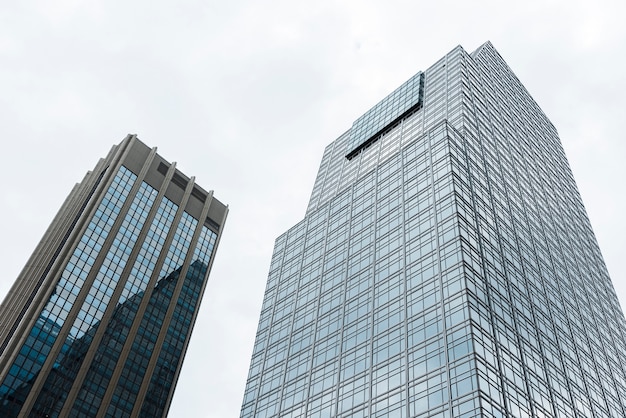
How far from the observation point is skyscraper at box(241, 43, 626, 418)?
6281cm

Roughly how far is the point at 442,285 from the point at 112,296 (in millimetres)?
72235

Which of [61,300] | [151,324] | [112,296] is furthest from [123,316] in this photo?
[61,300]

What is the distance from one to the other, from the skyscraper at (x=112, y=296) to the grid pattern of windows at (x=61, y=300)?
0.18 metres

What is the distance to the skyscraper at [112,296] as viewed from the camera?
339ft

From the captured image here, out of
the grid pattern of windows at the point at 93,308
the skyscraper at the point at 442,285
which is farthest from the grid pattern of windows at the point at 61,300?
the skyscraper at the point at 442,285

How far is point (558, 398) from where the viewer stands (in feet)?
218

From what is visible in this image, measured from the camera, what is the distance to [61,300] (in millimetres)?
111250

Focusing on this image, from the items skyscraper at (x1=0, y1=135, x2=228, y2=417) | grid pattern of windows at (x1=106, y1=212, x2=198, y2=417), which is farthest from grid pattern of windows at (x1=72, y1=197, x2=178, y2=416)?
grid pattern of windows at (x1=106, y1=212, x2=198, y2=417)

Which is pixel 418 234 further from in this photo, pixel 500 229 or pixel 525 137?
pixel 525 137

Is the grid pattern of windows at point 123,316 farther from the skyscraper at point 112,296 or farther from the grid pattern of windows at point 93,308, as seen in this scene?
the grid pattern of windows at point 93,308

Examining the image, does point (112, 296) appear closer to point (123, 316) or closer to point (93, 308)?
point (123, 316)

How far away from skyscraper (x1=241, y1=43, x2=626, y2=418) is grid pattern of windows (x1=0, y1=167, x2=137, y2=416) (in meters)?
37.3

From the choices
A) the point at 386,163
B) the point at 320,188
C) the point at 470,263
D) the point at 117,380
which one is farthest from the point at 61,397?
the point at 470,263

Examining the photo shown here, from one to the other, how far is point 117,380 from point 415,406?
6877 cm
